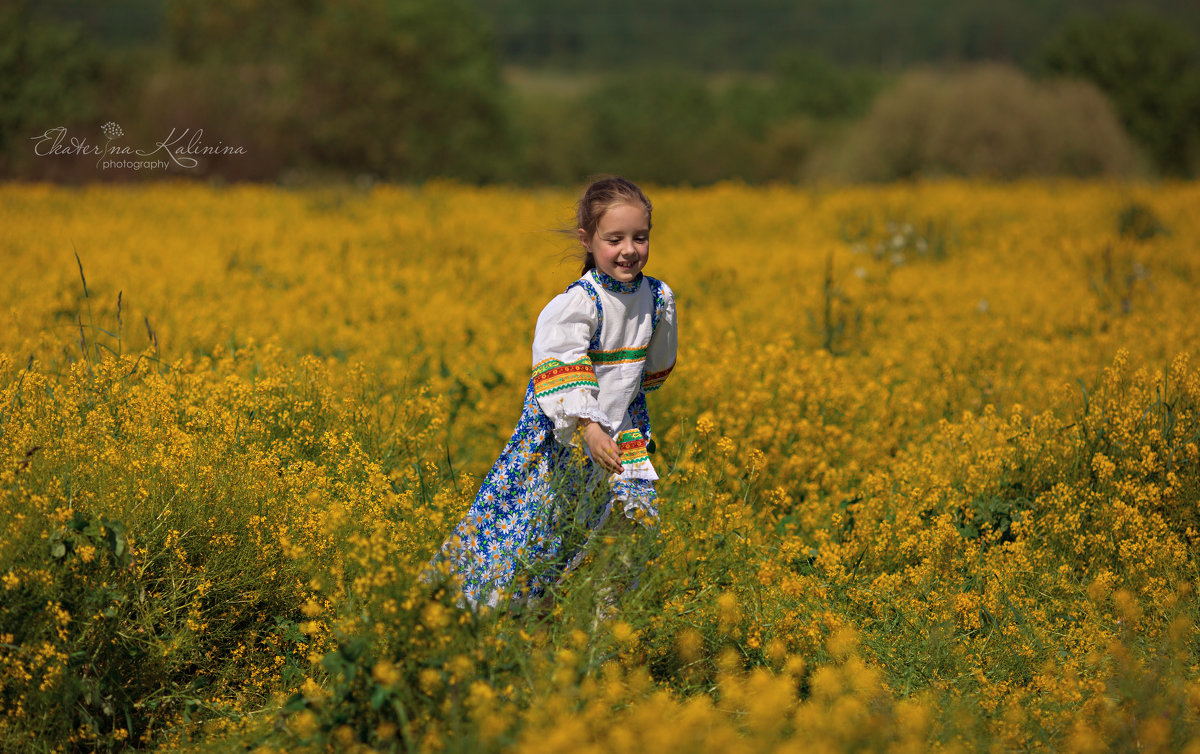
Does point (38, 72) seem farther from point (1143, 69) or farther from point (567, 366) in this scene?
point (1143, 69)

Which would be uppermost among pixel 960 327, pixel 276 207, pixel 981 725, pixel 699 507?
pixel 276 207

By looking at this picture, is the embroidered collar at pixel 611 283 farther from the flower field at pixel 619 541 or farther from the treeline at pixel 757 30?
the treeline at pixel 757 30

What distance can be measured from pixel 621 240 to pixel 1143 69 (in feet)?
176

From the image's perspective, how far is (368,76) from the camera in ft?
98.1

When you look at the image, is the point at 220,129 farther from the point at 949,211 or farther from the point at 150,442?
the point at 150,442

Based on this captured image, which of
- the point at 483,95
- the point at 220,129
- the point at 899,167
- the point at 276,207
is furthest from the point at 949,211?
the point at 483,95

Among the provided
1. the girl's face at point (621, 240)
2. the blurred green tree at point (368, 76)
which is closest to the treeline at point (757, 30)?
the blurred green tree at point (368, 76)

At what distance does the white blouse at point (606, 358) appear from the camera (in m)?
2.90

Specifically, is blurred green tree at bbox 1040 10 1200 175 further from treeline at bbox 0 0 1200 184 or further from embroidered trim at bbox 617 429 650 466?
embroidered trim at bbox 617 429 650 466

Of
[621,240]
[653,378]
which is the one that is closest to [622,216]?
[621,240]

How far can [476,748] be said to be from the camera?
2.04 m

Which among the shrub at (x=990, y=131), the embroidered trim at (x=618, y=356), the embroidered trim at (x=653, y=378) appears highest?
the shrub at (x=990, y=131)

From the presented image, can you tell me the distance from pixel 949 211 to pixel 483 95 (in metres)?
25.7

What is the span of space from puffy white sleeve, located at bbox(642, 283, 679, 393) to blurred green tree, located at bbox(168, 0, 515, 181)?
62.8 ft
